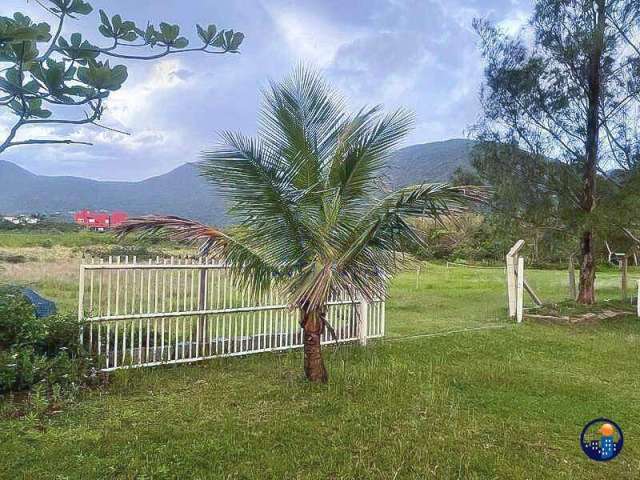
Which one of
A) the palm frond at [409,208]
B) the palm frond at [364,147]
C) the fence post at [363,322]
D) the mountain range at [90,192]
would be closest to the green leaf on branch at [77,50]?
the palm frond at [409,208]

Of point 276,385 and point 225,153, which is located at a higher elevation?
point 225,153

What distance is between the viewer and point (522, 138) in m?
11.6

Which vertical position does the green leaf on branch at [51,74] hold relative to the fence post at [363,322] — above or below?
above

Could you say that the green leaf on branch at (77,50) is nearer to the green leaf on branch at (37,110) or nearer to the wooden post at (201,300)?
the green leaf on branch at (37,110)

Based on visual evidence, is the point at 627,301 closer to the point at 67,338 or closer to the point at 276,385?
the point at 276,385

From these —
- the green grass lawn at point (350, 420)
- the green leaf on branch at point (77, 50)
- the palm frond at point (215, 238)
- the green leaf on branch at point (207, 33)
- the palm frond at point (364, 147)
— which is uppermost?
the palm frond at point (364, 147)

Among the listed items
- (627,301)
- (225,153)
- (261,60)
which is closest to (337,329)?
(225,153)

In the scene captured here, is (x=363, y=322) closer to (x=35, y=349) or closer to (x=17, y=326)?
(x=35, y=349)

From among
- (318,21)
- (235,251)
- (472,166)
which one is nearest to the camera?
(235,251)

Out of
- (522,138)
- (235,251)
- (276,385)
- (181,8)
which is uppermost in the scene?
(522,138)

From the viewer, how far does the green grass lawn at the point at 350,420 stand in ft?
10.6

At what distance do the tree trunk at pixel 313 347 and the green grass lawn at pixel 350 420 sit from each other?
22 cm

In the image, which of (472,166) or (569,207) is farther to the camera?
(472,166)

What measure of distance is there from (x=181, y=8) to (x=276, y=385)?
4.08m
